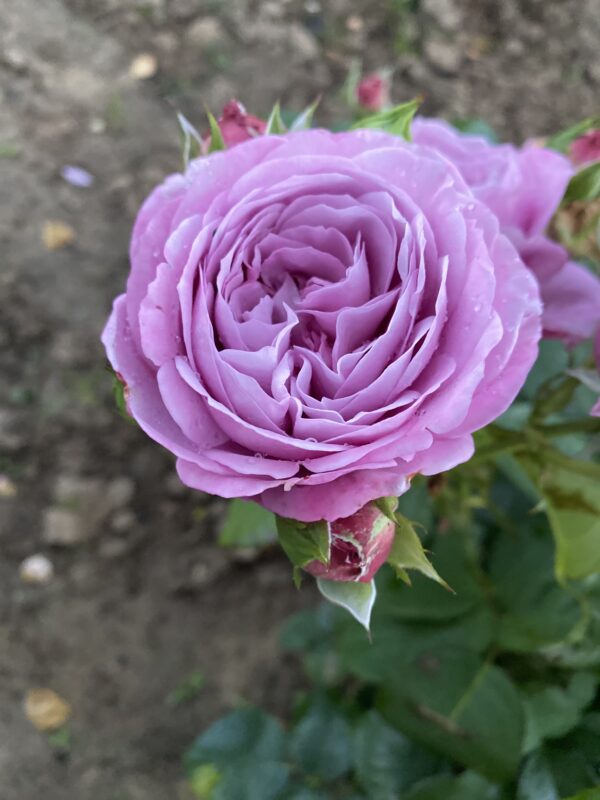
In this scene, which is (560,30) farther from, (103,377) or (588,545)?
(588,545)

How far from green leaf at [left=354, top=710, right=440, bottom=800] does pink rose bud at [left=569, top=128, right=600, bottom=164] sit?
63 cm

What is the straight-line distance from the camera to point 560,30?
1763 millimetres

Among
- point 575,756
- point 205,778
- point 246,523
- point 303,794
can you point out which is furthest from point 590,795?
point 205,778

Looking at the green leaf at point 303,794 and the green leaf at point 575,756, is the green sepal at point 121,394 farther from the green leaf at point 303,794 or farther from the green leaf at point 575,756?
the green leaf at point 303,794

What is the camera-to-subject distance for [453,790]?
0.76 m

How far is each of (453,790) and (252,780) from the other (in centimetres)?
26

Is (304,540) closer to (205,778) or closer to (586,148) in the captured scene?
(586,148)

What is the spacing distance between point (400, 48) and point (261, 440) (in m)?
1.55

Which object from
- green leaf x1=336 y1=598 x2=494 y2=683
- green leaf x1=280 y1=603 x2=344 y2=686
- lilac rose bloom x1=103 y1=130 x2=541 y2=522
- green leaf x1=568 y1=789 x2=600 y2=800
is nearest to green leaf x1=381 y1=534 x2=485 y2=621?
green leaf x1=336 y1=598 x2=494 y2=683

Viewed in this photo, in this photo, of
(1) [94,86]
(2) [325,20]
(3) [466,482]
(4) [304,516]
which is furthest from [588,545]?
(2) [325,20]

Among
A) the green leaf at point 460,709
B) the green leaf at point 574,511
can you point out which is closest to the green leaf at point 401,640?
the green leaf at point 460,709

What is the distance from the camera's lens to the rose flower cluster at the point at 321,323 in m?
0.38

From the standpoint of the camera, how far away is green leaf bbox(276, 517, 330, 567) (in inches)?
15.7

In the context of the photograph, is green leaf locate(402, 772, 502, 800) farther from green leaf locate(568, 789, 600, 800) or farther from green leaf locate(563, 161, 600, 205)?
green leaf locate(563, 161, 600, 205)
